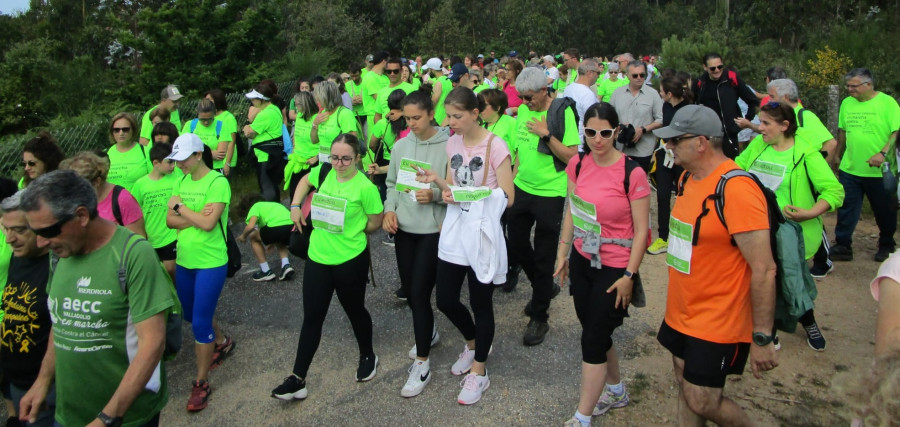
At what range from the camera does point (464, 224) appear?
164 inches

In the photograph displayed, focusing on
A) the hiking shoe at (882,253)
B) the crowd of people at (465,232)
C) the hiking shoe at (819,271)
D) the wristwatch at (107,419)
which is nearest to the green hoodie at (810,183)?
the crowd of people at (465,232)

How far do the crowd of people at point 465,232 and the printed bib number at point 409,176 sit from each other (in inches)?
0.6

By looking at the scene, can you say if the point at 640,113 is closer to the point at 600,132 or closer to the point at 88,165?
the point at 600,132

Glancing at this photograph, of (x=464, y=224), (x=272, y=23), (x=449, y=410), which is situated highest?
(x=272, y=23)

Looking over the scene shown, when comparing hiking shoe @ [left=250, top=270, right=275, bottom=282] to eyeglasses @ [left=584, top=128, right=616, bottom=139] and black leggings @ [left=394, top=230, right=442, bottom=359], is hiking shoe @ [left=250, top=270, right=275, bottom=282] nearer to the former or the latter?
black leggings @ [left=394, top=230, right=442, bottom=359]

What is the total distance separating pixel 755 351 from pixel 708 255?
19.1 inches

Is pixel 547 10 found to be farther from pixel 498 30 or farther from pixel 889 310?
pixel 889 310

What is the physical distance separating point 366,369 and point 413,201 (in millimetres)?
1302

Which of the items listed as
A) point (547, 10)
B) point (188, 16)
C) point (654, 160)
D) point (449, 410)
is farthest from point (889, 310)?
point (547, 10)

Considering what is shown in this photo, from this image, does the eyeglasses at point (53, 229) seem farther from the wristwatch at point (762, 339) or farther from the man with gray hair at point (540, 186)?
the man with gray hair at point (540, 186)

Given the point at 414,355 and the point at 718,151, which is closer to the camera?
the point at 718,151

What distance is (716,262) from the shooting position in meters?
3.09

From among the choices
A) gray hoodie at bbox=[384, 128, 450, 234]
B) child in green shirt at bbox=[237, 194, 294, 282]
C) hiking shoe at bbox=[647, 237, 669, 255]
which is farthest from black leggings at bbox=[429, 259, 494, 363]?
hiking shoe at bbox=[647, 237, 669, 255]

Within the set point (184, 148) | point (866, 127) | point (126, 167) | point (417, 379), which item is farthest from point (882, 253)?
point (126, 167)
